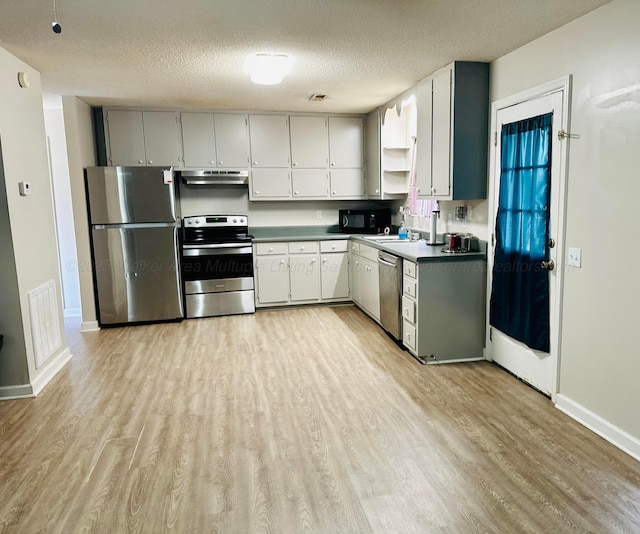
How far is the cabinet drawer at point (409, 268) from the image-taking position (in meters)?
3.67

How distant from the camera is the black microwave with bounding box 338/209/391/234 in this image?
5773mm

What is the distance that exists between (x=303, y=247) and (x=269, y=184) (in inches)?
35.4

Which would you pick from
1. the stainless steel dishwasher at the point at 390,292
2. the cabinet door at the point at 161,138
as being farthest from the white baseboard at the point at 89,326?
the stainless steel dishwasher at the point at 390,292

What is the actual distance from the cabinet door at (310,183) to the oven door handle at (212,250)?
3.29ft

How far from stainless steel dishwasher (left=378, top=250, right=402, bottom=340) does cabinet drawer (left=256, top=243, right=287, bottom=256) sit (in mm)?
1423

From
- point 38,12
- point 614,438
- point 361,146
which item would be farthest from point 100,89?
point 614,438

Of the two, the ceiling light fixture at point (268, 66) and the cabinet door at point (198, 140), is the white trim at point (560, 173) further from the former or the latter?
the cabinet door at point (198, 140)

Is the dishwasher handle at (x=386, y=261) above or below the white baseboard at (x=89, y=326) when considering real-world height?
above

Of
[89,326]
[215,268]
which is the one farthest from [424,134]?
[89,326]

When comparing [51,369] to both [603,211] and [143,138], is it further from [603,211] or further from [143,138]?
[603,211]

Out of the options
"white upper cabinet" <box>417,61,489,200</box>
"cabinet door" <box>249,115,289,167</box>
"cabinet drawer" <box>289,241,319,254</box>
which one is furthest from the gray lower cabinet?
"cabinet door" <box>249,115,289,167</box>

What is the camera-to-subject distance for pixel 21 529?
6.18 feet

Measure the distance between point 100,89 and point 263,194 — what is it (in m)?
2.07

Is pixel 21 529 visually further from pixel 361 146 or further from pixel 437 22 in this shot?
pixel 361 146
